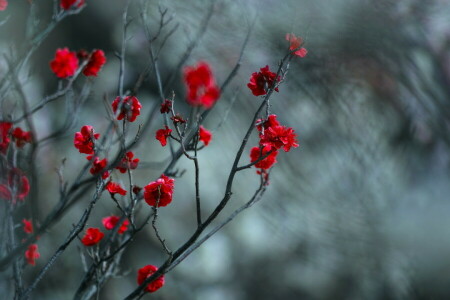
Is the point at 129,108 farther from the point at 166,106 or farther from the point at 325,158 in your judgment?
the point at 325,158

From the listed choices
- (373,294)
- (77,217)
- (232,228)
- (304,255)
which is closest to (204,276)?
(232,228)

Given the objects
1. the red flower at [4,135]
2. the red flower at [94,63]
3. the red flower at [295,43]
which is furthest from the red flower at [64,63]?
the red flower at [295,43]

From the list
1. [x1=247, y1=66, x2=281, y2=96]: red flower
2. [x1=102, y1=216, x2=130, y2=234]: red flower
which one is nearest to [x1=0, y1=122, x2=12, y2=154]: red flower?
[x1=102, y1=216, x2=130, y2=234]: red flower

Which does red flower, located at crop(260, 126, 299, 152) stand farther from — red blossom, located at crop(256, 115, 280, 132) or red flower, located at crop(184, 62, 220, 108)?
red flower, located at crop(184, 62, 220, 108)

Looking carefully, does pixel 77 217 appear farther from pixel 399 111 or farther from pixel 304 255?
pixel 399 111

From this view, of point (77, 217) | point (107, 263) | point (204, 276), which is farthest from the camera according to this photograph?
point (204, 276)

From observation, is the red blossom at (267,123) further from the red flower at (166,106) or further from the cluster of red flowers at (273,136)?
the red flower at (166,106)
